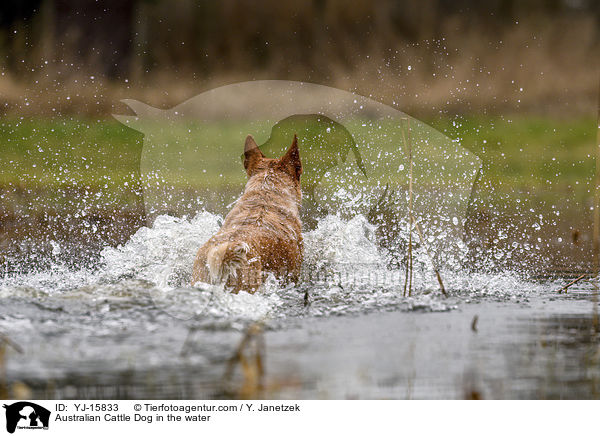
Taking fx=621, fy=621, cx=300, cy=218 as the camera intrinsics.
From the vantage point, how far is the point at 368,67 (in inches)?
245

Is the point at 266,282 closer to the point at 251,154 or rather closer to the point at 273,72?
the point at 251,154

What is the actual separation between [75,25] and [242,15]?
5.00ft

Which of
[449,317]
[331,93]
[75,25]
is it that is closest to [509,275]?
[449,317]

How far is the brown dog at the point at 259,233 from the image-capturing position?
11.8 ft

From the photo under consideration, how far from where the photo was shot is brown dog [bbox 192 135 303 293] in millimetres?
3592

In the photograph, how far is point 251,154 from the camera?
4.94 meters

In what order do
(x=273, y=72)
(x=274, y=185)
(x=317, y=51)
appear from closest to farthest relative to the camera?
(x=274, y=185), (x=273, y=72), (x=317, y=51)

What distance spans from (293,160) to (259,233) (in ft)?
3.82

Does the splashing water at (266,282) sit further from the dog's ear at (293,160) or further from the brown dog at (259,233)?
the dog's ear at (293,160)

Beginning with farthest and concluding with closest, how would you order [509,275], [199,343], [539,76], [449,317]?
[539,76] < [509,275] < [449,317] < [199,343]

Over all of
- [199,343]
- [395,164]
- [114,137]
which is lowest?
[199,343]

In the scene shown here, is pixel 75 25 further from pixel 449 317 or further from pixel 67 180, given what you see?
pixel 449 317

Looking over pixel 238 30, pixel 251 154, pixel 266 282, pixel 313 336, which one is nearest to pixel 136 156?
pixel 238 30
